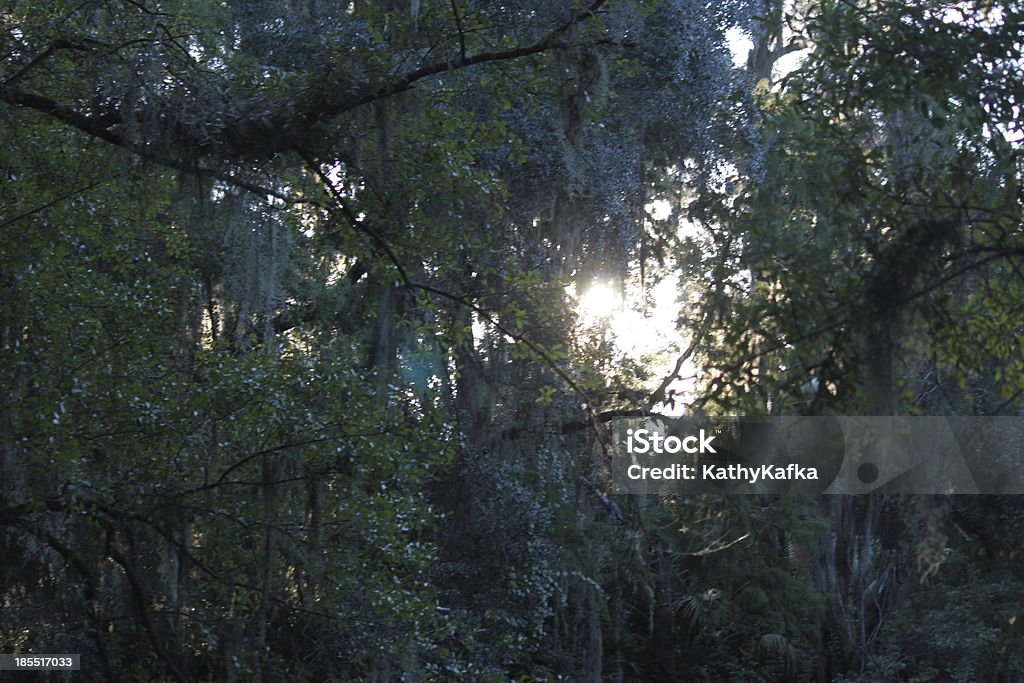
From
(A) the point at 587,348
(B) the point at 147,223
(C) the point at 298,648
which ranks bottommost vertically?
(C) the point at 298,648

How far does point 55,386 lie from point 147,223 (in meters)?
1.82

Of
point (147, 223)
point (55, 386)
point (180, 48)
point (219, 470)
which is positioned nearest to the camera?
point (180, 48)

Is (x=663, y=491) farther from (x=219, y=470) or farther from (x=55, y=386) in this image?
(x=55, y=386)

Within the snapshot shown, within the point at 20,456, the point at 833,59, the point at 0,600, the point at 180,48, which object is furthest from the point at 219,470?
the point at 833,59

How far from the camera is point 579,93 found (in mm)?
5859

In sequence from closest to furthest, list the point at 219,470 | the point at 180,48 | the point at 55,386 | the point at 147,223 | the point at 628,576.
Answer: the point at 180,48, the point at 55,386, the point at 219,470, the point at 147,223, the point at 628,576

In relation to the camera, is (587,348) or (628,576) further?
(628,576)

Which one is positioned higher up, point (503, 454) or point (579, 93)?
point (579, 93)

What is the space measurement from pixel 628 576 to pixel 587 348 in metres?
5.57

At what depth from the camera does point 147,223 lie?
7543 mm

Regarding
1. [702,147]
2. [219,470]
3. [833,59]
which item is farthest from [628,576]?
[833,59]

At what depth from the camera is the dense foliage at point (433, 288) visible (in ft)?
12.8

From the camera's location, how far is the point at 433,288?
624 centimetres

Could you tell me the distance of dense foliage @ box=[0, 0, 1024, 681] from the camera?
3898mm
